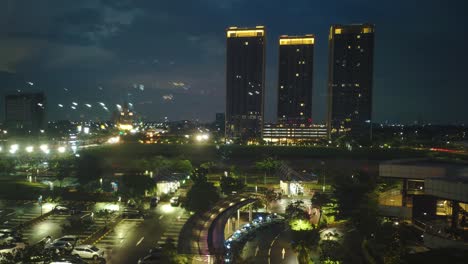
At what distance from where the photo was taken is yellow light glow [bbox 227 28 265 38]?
38.2m

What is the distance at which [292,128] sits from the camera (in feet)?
135

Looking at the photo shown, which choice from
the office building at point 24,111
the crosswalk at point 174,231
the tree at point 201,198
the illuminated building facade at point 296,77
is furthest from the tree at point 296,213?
the office building at point 24,111

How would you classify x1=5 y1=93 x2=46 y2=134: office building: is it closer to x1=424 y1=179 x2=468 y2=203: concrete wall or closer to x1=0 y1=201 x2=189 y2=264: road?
x1=0 y1=201 x2=189 y2=264: road

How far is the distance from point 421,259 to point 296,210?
418cm

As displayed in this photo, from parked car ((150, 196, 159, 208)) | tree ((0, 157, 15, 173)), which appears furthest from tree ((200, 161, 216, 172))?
tree ((0, 157, 15, 173))

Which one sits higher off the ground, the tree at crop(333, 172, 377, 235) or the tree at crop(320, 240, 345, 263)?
the tree at crop(333, 172, 377, 235)

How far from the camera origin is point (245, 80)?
38312mm

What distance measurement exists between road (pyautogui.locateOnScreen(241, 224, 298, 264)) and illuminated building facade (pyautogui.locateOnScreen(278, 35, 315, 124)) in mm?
31781

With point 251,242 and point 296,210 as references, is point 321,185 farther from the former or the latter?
point 251,242

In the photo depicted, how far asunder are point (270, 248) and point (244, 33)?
1325 inches

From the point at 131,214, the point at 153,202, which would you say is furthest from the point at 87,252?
Result: the point at 153,202

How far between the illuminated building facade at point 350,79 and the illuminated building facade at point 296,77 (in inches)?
96.7

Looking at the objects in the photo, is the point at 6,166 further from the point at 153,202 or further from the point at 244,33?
the point at 244,33

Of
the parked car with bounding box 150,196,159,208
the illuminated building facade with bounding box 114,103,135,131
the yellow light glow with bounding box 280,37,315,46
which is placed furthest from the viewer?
the illuminated building facade with bounding box 114,103,135,131
